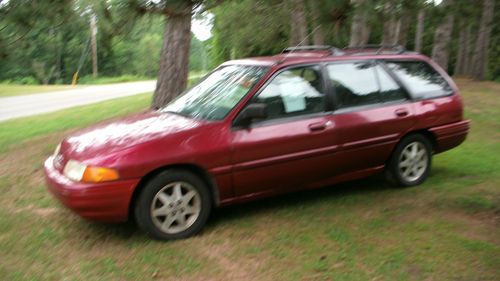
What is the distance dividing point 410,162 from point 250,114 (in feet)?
7.42

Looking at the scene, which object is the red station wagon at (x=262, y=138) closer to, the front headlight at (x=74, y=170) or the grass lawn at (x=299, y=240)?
the front headlight at (x=74, y=170)

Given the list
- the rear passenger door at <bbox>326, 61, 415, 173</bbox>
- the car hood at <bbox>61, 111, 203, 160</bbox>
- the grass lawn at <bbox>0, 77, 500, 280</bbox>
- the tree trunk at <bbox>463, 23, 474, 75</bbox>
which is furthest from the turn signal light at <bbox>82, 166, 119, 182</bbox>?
the tree trunk at <bbox>463, 23, 474, 75</bbox>

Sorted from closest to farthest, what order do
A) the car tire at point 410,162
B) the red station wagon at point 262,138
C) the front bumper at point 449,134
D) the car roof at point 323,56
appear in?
the red station wagon at point 262,138, the car roof at point 323,56, the car tire at point 410,162, the front bumper at point 449,134

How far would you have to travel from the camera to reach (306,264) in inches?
163

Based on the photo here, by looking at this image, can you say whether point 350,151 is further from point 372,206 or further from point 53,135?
point 53,135

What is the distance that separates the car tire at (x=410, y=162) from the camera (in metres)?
5.99

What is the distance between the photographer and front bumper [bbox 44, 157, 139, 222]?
4.36 metres

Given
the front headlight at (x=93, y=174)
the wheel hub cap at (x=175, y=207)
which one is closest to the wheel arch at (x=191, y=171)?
the wheel hub cap at (x=175, y=207)

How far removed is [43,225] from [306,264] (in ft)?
8.62

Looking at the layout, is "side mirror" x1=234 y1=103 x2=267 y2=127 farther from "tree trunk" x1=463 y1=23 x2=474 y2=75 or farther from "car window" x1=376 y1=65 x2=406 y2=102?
"tree trunk" x1=463 y1=23 x2=474 y2=75

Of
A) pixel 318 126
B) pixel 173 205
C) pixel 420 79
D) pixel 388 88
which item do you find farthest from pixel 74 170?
pixel 420 79

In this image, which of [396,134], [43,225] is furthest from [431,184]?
[43,225]

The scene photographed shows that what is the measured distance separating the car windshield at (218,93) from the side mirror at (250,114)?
144 millimetres

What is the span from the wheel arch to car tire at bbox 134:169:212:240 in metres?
0.04
